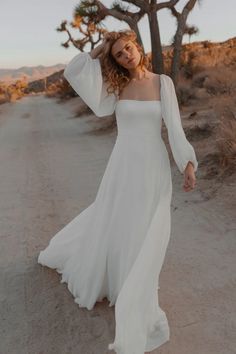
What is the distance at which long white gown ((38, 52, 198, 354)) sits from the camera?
8.40 feet

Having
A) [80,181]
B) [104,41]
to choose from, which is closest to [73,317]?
[104,41]

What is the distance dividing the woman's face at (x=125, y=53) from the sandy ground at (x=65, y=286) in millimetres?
1638

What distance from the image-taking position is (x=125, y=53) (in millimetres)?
2578

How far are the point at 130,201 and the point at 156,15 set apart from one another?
9.56m

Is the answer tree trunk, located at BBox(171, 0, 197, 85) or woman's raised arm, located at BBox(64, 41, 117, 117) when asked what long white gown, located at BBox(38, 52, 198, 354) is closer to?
woman's raised arm, located at BBox(64, 41, 117, 117)

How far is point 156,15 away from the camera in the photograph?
11.3 meters

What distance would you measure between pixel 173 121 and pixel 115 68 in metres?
0.47

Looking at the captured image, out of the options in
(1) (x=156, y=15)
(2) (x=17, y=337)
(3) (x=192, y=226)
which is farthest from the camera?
(1) (x=156, y=15)

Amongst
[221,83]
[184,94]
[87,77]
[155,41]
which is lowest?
[184,94]

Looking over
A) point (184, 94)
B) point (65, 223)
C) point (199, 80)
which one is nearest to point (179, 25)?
point (184, 94)

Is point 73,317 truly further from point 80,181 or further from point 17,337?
point 80,181

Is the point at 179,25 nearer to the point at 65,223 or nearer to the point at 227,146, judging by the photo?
the point at 227,146

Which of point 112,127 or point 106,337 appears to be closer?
point 106,337

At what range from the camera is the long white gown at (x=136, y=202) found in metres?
2.56
